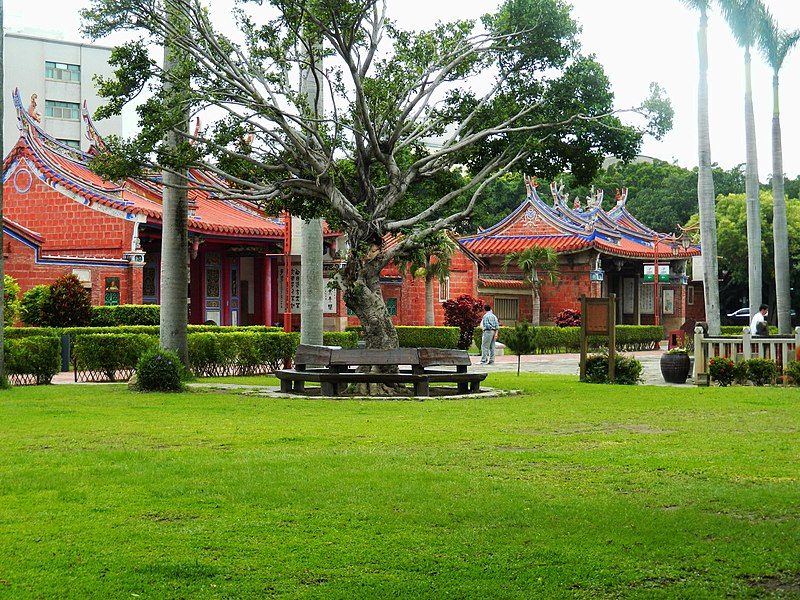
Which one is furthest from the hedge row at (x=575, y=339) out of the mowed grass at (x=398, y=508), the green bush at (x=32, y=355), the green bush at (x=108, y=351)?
the mowed grass at (x=398, y=508)

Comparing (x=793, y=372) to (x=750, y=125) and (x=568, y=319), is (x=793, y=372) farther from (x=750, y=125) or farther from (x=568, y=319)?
(x=568, y=319)

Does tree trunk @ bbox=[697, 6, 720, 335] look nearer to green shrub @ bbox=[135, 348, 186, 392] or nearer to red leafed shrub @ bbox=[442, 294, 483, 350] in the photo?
green shrub @ bbox=[135, 348, 186, 392]

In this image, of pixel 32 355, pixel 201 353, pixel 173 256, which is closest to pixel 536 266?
pixel 201 353

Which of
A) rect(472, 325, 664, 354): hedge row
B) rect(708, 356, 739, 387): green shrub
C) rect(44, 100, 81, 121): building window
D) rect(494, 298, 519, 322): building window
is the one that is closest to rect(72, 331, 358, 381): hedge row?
rect(708, 356, 739, 387): green shrub

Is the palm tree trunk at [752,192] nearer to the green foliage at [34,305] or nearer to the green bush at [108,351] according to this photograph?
the green bush at [108,351]

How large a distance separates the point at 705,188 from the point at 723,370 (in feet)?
17.6

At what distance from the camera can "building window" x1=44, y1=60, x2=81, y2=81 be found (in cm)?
5931

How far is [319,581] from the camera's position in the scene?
5.09 m

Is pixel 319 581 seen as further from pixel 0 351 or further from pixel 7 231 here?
pixel 7 231

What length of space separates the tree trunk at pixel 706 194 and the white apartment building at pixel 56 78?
1660 inches

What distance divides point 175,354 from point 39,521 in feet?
36.0

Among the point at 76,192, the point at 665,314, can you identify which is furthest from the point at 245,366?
the point at 665,314

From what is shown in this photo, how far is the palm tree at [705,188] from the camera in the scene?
22562mm

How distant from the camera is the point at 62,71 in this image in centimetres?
5991
